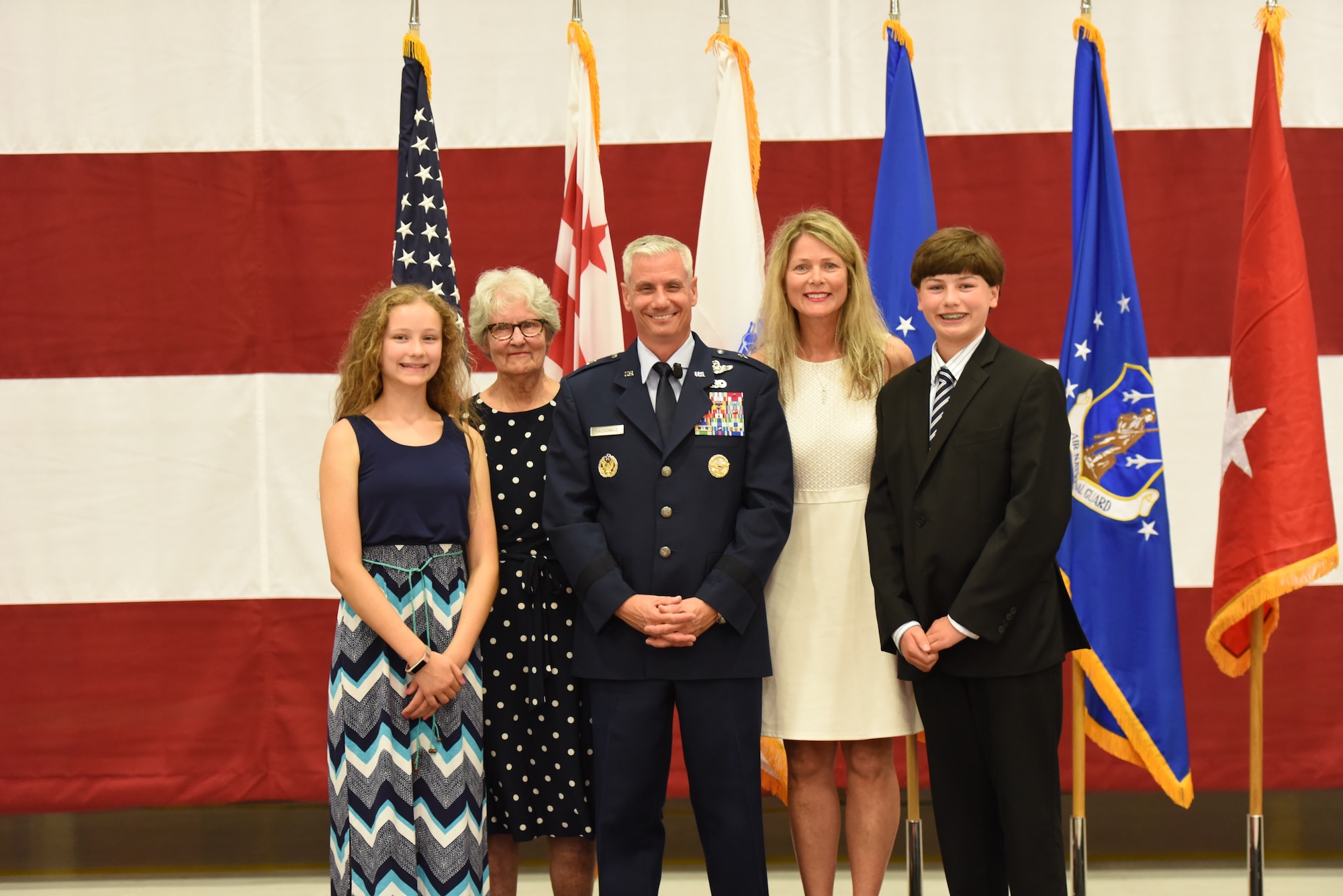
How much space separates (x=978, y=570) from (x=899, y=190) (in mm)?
1177

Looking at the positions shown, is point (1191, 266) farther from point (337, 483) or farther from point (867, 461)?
point (337, 483)


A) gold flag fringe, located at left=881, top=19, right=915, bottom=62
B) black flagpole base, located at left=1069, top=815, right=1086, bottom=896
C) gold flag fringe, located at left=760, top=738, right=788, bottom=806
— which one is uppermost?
gold flag fringe, located at left=881, top=19, right=915, bottom=62

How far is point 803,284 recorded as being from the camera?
2.13 m

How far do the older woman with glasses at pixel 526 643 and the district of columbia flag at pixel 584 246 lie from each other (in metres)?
0.53

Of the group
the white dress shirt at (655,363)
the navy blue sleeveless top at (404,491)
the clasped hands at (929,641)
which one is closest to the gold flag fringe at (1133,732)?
the clasped hands at (929,641)

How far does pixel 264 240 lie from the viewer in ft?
10.5

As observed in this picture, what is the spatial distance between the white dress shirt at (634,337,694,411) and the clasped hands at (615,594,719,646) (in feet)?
1.29

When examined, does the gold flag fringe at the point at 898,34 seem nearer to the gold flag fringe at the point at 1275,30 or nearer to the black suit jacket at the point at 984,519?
the gold flag fringe at the point at 1275,30

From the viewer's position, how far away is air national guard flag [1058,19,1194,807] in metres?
2.53

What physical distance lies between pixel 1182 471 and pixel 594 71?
6.64ft

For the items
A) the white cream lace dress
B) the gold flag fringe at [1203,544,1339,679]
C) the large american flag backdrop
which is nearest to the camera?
the white cream lace dress

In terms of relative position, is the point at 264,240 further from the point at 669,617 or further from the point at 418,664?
the point at 669,617

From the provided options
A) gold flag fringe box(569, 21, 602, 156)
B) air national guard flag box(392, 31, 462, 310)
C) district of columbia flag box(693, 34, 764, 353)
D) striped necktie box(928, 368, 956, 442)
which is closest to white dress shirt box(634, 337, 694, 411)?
striped necktie box(928, 368, 956, 442)

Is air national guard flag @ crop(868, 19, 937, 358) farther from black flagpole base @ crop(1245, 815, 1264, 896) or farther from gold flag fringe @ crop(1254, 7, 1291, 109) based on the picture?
black flagpole base @ crop(1245, 815, 1264, 896)
